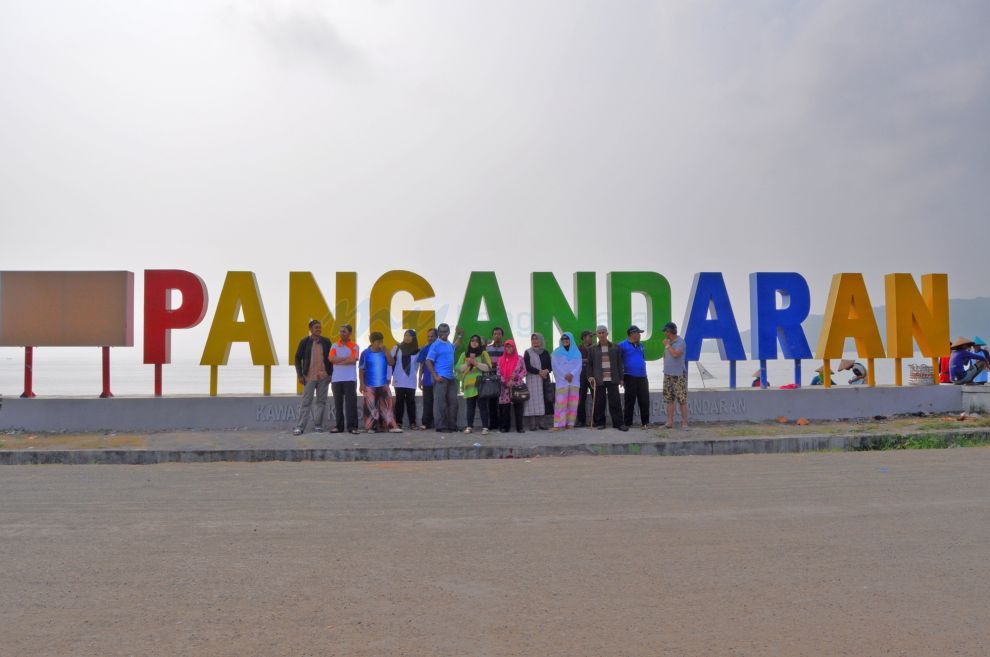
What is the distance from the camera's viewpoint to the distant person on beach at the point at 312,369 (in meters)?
12.2

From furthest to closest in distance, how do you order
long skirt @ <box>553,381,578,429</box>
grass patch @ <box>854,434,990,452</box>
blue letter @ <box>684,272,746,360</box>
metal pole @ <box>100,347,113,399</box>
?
blue letter @ <box>684,272,746,360</box> < metal pole @ <box>100,347,113,399</box> < long skirt @ <box>553,381,578,429</box> < grass patch @ <box>854,434,990,452</box>

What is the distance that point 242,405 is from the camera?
43.3 ft

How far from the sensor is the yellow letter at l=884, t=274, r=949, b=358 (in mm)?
15445

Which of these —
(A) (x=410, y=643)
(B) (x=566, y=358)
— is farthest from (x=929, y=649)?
(B) (x=566, y=358)

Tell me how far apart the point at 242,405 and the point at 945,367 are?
1396 centimetres

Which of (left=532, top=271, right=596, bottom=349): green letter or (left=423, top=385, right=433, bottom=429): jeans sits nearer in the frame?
(left=423, top=385, right=433, bottom=429): jeans

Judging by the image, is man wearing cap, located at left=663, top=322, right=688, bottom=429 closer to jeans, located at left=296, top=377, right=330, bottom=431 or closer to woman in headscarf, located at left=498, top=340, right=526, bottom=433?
woman in headscarf, located at left=498, top=340, right=526, bottom=433

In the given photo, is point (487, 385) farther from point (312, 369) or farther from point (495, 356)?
point (312, 369)

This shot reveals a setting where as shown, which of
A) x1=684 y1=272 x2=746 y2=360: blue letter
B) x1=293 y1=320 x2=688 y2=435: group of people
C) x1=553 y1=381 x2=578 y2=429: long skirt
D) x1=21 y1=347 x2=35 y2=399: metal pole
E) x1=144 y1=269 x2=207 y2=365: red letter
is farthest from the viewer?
x1=684 y1=272 x2=746 y2=360: blue letter

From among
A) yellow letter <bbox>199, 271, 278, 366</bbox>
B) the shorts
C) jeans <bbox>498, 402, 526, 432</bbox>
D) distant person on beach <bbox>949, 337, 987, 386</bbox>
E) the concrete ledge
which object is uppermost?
yellow letter <bbox>199, 271, 278, 366</bbox>

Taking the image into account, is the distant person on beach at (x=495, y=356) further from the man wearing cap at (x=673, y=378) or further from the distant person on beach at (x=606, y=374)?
the man wearing cap at (x=673, y=378)

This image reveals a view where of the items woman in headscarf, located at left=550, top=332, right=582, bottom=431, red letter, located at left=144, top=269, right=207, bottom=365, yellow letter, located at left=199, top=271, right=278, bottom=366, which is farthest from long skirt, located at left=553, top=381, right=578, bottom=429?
red letter, located at left=144, top=269, right=207, bottom=365

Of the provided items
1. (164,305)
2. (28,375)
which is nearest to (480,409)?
(164,305)

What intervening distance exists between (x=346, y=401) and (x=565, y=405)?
11.1 feet
